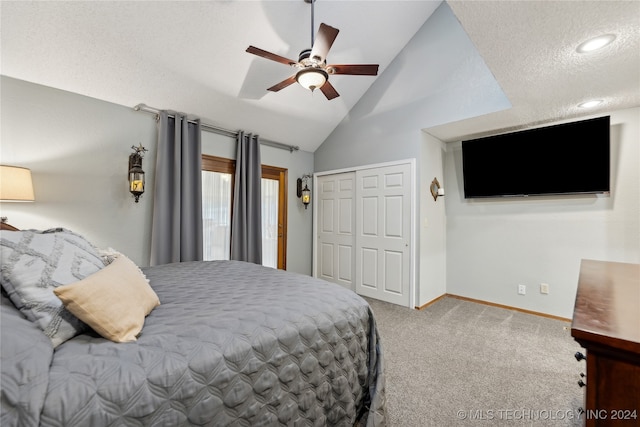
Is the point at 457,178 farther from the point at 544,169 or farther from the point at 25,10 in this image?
the point at 25,10

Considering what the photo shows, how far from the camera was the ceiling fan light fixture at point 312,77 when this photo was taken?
2.17 meters

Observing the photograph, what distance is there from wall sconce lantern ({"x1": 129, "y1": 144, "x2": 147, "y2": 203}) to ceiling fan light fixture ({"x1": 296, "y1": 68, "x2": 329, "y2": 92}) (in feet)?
6.40

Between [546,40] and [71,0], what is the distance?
3.39m

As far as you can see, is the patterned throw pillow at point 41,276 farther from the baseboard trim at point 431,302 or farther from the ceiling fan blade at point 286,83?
the baseboard trim at point 431,302

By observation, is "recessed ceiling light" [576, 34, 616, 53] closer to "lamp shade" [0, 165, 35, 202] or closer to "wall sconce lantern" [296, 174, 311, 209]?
"wall sconce lantern" [296, 174, 311, 209]

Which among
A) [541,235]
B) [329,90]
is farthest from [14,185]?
[541,235]

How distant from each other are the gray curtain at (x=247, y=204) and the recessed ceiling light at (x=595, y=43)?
11.3ft

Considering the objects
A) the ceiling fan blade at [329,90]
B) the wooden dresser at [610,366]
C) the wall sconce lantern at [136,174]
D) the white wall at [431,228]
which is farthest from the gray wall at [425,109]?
the wall sconce lantern at [136,174]

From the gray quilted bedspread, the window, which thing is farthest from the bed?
the window

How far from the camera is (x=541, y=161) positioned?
3.20 metres

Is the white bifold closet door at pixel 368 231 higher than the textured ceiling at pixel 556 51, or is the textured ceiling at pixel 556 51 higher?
the textured ceiling at pixel 556 51

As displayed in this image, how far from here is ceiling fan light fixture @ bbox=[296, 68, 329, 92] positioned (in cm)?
217

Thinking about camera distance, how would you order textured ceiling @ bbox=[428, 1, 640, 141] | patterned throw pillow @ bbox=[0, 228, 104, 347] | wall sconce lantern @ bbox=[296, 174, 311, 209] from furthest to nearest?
wall sconce lantern @ bbox=[296, 174, 311, 209] < textured ceiling @ bbox=[428, 1, 640, 141] < patterned throw pillow @ bbox=[0, 228, 104, 347]

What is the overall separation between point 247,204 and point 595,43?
3.66m
